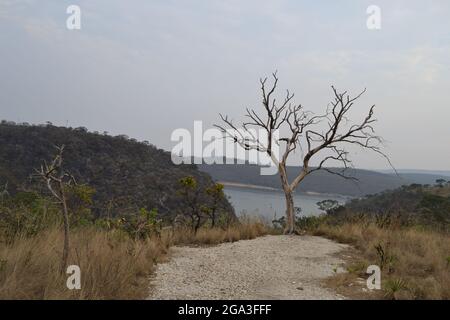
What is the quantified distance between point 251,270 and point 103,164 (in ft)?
67.1

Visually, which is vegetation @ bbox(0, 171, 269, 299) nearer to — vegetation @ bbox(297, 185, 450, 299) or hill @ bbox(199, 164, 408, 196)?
vegetation @ bbox(297, 185, 450, 299)

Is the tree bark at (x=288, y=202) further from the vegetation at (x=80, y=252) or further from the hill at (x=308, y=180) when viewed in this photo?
the hill at (x=308, y=180)

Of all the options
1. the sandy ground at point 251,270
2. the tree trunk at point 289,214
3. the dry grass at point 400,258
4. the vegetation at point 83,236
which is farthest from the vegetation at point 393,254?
the vegetation at point 83,236

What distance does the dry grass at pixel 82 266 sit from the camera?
391 cm

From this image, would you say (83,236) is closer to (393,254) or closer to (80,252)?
(80,252)

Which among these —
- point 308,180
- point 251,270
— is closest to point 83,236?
point 251,270

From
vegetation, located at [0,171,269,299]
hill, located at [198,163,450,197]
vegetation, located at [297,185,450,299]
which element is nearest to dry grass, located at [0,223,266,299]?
vegetation, located at [0,171,269,299]

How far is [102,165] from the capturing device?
25047 millimetres

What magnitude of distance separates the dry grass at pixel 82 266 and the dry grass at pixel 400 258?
2617 millimetres

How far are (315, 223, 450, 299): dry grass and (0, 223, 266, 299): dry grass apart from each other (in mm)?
2617
